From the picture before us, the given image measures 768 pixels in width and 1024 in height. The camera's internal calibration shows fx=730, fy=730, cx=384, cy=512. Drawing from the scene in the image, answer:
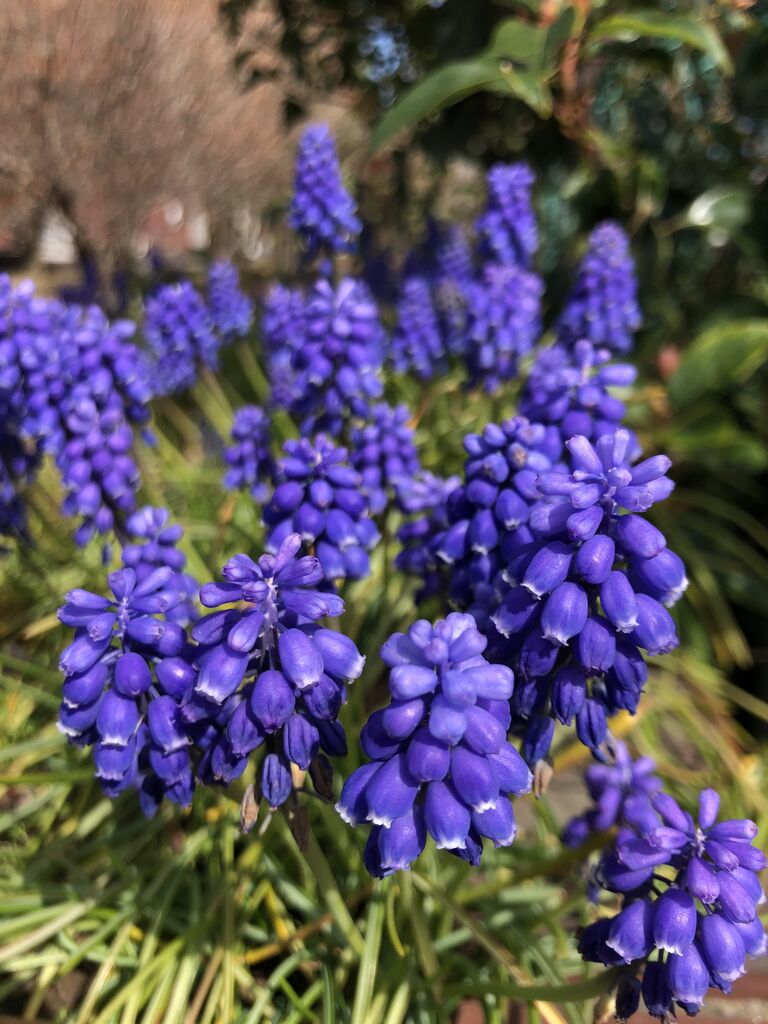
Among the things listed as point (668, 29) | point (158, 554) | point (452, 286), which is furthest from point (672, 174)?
point (158, 554)

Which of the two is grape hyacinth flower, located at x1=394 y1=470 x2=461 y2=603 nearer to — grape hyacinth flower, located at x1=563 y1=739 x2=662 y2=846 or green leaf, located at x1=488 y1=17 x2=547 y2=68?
grape hyacinth flower, located at x1=563 y1=739 x2=662 y2=846

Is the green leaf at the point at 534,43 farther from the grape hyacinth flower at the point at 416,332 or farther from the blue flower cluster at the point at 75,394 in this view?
the blue flower cluster at the point at 75,394

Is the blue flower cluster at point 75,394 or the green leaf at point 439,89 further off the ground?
the green leaf at point 439,89

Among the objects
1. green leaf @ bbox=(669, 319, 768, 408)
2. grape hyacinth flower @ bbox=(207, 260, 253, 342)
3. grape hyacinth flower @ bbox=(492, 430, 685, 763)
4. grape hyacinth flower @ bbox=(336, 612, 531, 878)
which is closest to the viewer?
grape hyacinth flower @ bbox=(336, 612, 531, 878)

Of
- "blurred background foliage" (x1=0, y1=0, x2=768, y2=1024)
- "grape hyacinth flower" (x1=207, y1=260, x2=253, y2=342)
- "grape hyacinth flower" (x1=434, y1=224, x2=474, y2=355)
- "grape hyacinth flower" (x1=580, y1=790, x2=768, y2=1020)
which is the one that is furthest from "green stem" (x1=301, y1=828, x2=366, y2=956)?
"grape hyacinth flower" (x1=207, y1=260, x2=253, y2=342)

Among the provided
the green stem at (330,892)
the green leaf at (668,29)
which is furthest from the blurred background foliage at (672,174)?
the green stem at (330,892)
